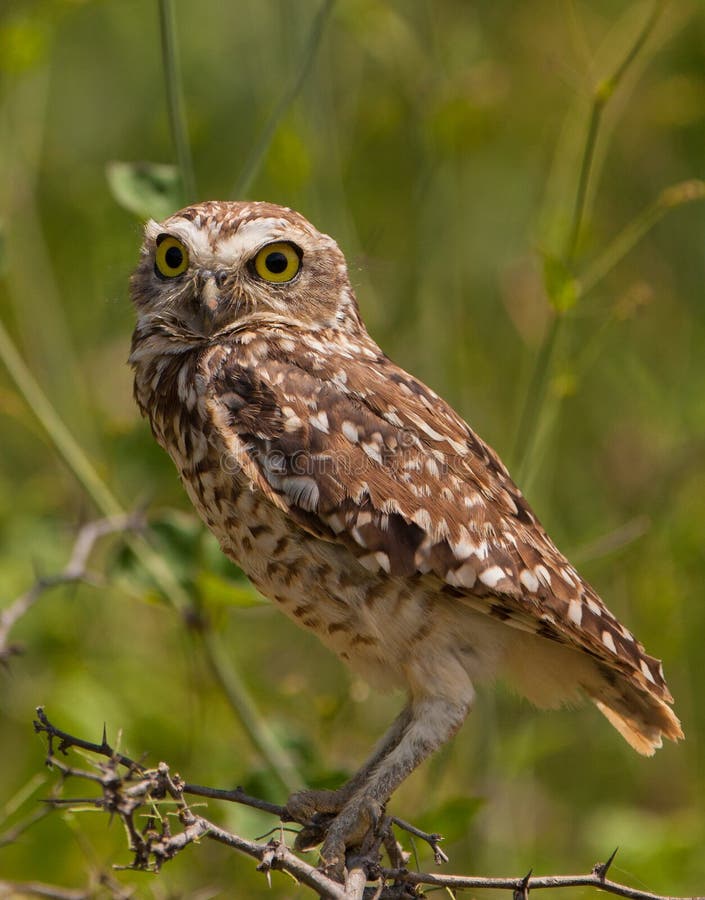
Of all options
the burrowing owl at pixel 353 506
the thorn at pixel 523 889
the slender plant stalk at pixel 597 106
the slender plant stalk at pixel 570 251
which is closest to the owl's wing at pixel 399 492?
the burrowing owl at pixel 353 506

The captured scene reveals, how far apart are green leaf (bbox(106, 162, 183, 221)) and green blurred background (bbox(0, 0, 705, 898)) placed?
22 cm

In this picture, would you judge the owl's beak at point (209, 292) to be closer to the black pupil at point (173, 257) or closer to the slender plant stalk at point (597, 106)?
the black pupil at point (173, 257)

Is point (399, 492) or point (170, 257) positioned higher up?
point (170, 257)

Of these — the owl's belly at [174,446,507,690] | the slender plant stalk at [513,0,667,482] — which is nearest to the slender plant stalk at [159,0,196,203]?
the owl's belly at [174,446,507,690]

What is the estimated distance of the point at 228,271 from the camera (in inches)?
120

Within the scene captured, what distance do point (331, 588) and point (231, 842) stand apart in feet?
2.62

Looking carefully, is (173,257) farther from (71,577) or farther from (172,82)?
(71,577)

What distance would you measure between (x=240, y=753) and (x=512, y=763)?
1153mm

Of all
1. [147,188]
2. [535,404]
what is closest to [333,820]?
[535,404]

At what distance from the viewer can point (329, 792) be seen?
9.89 ft

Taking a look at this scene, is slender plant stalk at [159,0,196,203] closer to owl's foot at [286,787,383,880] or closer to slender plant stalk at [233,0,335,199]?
slender plant stalk at [233,0,335,199]

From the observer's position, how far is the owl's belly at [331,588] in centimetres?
286

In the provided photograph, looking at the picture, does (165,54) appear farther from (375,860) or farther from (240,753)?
(240,753)

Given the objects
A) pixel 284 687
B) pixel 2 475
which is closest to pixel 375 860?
pixel 284 687
